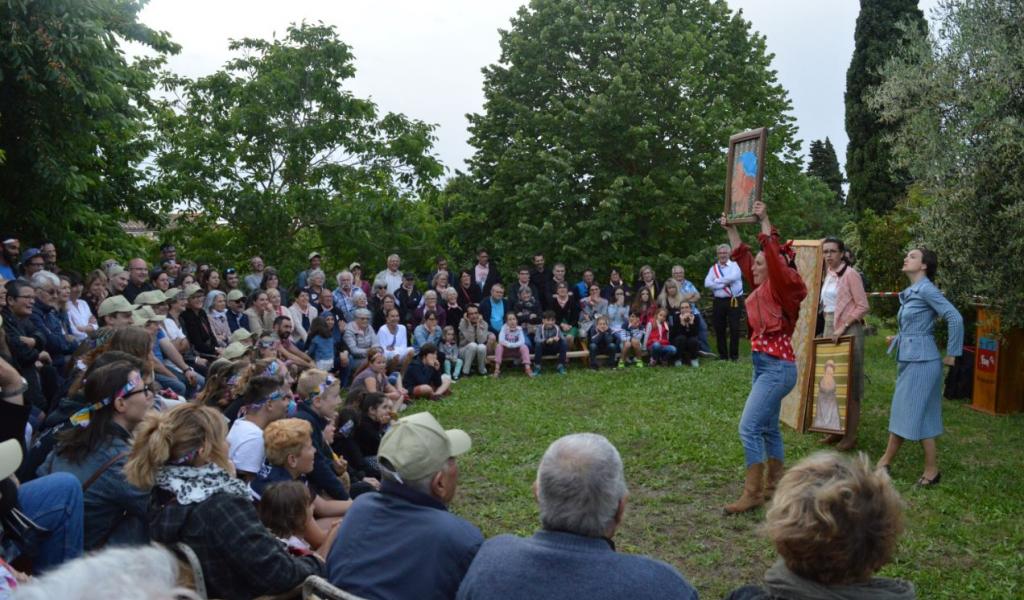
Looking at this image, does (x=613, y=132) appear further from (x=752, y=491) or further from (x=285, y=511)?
(x=285, y=511)

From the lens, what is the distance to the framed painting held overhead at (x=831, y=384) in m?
7.65

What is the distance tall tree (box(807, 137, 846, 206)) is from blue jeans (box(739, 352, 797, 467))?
41.2m

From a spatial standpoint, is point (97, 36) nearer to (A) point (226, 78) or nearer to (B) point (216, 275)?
(B) point (216, 275)

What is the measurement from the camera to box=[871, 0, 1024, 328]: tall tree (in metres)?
7.39

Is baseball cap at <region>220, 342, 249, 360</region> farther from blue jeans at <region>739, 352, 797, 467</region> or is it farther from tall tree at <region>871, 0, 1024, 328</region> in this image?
tall tree at <region>871, 0, 1024, 328</region>

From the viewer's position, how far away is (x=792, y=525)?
2.21 meters

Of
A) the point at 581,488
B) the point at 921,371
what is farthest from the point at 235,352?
the point at 581,488

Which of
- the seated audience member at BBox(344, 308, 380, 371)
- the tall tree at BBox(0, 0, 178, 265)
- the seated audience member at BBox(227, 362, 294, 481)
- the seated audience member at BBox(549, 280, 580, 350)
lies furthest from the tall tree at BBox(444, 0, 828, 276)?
the seated audience member at BBox(227, 362, 294, 481)

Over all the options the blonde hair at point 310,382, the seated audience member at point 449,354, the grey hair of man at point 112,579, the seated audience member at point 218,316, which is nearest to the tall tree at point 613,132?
the seated audience member at point 449,354

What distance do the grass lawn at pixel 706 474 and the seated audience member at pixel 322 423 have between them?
1.05 meters

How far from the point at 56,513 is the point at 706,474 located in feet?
16.5

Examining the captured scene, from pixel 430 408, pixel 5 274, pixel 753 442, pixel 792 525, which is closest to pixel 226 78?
pixel 5 274

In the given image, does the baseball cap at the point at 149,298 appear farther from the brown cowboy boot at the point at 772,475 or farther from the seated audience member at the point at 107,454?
the brown cowboy boot at the point at 772,475

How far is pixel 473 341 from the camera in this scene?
532 inches
